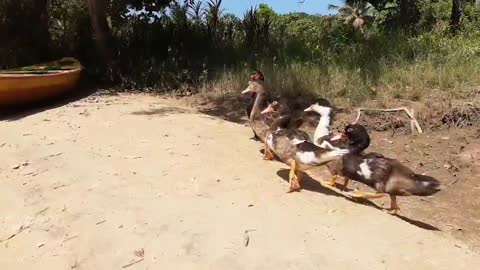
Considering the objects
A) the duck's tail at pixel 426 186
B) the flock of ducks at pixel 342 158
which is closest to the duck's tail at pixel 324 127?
the flock of ducks at pixel 342 158

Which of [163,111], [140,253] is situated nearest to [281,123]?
[140,253]

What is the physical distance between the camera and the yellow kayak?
9738mm

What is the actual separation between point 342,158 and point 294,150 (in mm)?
516

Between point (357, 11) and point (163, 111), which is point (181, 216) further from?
point (357, 11)

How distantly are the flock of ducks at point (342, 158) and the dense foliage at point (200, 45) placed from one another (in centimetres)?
322

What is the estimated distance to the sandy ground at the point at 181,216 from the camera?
4.67 meters

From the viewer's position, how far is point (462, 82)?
962cm

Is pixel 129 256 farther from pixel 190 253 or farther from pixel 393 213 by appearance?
pixel 393 213

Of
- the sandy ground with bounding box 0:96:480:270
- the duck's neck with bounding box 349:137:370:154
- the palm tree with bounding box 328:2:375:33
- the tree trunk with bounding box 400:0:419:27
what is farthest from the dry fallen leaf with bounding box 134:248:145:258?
the palm tree with bounding box 328:2:375:33

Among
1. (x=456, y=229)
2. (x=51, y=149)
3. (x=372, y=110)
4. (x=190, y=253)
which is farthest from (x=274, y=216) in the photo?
(x=372, y=110)

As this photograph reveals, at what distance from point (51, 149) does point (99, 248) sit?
9.29 feet

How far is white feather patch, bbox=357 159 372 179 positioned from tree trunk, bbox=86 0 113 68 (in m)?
7.83

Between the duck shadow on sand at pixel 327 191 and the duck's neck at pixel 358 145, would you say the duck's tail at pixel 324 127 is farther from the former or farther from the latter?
the duck's neck at pixel 358 145

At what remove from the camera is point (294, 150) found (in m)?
6.08
